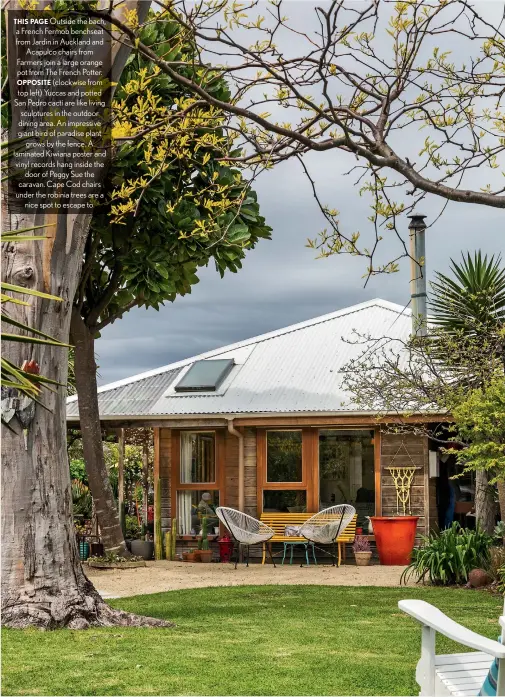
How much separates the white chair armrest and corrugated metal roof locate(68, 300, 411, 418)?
444 inches

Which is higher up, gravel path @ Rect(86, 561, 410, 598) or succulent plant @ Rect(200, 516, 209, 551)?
succulent plant @ Rect(200, 516, 209, 551)

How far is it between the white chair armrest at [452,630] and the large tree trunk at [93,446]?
11.7 meters

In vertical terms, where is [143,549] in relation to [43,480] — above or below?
below

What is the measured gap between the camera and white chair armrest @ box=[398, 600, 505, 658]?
152 inches

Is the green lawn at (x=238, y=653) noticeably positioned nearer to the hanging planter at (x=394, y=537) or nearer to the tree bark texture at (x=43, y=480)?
the tree bark texture at (x=43, y=480)

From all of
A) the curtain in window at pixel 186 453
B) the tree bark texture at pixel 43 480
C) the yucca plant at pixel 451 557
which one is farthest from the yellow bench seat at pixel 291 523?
the tree bark texture at pixel 43 480

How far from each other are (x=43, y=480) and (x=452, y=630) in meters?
4.92

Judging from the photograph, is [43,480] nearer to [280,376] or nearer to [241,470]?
[241,470]

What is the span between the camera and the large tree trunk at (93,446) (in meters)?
15.7

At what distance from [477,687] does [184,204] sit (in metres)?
9.49

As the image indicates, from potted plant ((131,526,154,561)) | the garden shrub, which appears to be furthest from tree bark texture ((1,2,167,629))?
the garden shrub

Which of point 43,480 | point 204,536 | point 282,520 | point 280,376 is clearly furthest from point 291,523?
point 43,480

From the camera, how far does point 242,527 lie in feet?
51.7

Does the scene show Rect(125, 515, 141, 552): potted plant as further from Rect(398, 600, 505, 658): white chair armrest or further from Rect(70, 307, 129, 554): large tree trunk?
Rect(398, 600, 505, 658): white chair armrest
